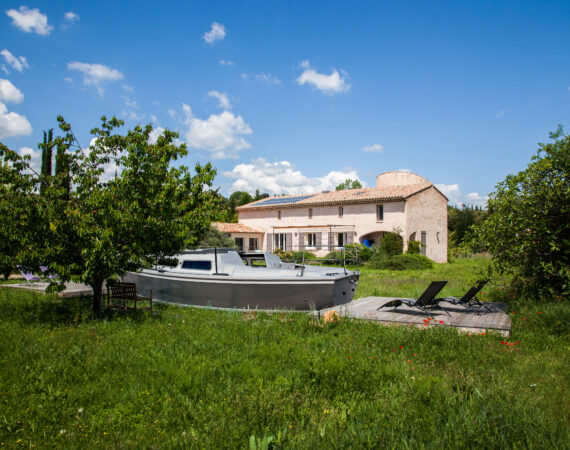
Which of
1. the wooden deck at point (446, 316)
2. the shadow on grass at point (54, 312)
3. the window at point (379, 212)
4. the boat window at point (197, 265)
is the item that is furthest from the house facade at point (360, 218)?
the shadow on grass at point (54, 312)

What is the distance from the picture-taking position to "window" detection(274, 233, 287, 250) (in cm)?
3447

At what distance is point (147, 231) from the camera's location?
787 centimetres

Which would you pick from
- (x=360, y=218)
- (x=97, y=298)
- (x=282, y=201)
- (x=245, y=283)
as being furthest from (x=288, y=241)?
→ (x=97, y=298)

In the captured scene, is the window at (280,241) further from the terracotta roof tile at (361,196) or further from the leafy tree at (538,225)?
the leafy tree at (538,225)

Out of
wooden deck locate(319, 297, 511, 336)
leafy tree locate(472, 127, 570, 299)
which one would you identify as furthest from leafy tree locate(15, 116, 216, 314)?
leafy tree locate(472, 127, 570, 299)

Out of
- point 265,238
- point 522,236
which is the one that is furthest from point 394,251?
point 522,236

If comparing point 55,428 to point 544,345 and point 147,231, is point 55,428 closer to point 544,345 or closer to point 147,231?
point 147,231

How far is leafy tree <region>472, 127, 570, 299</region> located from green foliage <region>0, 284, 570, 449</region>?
50.5 inches

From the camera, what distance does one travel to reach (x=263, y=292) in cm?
959

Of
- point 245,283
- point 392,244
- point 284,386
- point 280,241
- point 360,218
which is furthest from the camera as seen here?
point 280,241

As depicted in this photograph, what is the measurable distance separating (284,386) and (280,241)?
30423 mm

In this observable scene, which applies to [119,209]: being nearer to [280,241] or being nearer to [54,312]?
[54,312]

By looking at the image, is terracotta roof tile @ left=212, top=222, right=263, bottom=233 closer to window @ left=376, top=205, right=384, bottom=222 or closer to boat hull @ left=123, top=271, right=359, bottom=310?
window @ left=376, top=205, right=384, bottom=222

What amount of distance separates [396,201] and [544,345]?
74.5ft
